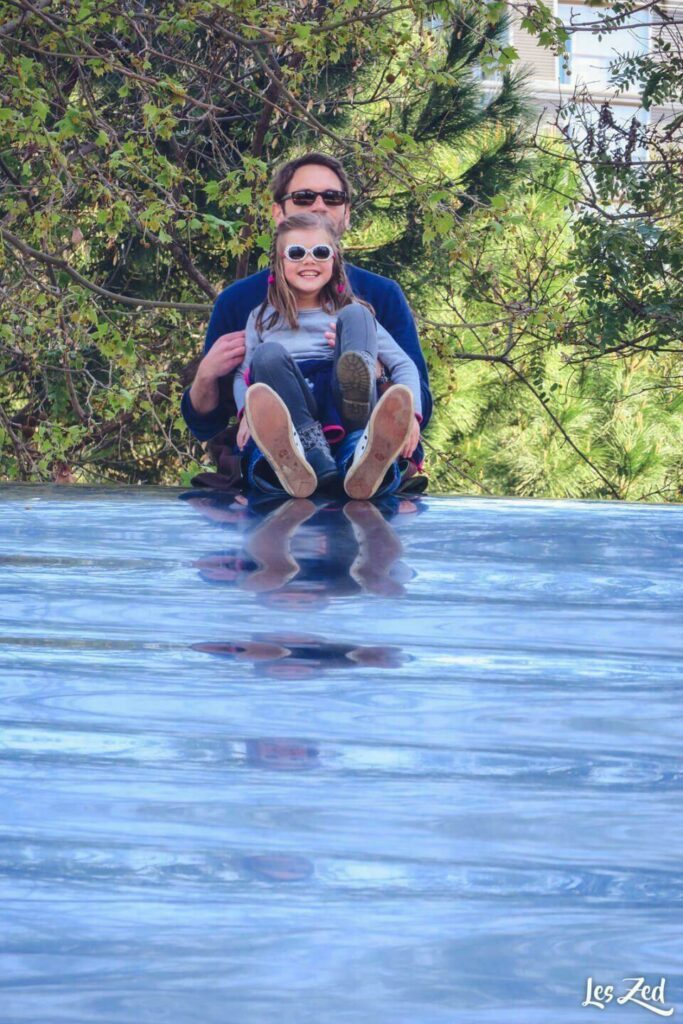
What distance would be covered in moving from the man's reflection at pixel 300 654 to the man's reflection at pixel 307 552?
0.52 ft

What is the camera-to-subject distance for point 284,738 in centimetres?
72

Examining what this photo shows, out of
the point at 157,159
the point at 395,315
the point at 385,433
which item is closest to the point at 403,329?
the point at 395,315

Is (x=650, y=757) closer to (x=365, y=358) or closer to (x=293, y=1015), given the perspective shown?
(x=293, y=1015)

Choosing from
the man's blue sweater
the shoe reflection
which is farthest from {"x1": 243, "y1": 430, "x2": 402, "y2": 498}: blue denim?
the shoe reflection

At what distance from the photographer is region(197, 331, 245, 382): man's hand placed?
252 cm

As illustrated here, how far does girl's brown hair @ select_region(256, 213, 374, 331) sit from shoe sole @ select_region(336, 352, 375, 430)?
29 cm

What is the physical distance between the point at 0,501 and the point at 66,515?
0.27 m

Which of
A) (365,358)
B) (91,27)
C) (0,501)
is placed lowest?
(0,501)

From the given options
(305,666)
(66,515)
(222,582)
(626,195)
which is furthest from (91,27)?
(305,666)

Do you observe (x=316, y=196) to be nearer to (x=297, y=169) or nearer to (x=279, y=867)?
(x=297, y=169)

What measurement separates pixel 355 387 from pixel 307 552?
800 millimetres

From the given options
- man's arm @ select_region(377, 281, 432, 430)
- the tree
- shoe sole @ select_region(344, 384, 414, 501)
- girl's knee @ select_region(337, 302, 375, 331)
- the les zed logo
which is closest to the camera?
the les zed logo

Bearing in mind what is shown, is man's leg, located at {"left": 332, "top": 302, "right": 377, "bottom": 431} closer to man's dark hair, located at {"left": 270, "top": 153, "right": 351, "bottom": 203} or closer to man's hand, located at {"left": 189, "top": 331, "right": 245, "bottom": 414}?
man's hand, located at {"left": 189, "top": 331, "right": 245, "bottom": 414}

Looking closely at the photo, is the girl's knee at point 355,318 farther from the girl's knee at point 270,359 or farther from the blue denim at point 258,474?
the blue denim at point 258,474
